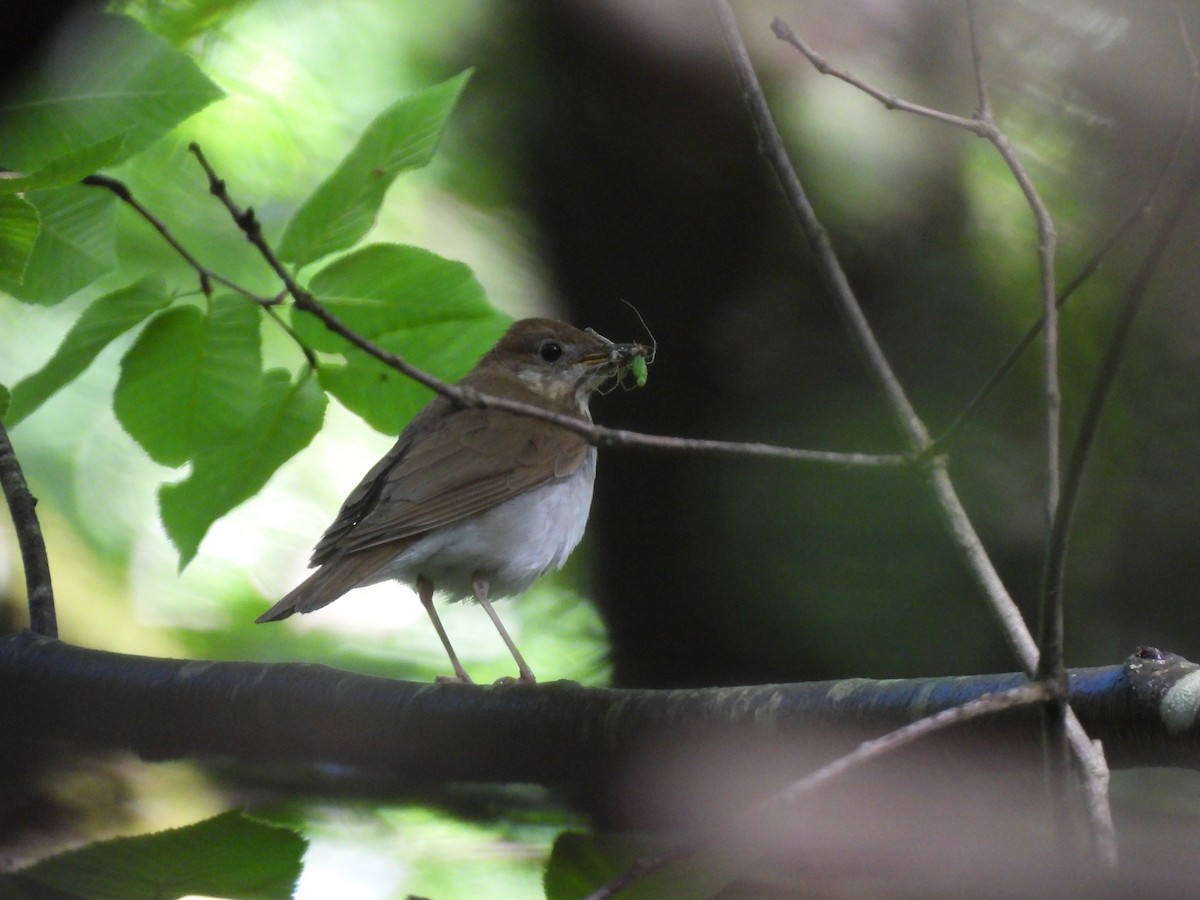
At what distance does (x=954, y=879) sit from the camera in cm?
76

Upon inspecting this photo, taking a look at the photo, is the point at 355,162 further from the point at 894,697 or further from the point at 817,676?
the point at 817,676

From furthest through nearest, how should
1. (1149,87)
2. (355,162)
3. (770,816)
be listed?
(1149,87), (355,162), (770,816)

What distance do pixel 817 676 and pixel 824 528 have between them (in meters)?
0.27

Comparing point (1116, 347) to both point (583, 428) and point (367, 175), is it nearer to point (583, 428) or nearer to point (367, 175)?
point (583, 428)

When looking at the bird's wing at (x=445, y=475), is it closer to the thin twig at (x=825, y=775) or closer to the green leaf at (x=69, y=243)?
the green leaf at (x=69, y=243)

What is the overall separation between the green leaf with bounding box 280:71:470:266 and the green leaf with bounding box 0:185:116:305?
0.25m

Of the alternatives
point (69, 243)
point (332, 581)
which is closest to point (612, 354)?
point (332, 581)

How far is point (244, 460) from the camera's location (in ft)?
5.00

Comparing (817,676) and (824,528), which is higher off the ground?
(824,528)

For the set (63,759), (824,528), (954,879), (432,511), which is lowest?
(954,879)

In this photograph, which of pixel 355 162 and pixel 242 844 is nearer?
pixel 242 844

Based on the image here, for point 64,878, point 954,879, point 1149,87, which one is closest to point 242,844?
point 64,878

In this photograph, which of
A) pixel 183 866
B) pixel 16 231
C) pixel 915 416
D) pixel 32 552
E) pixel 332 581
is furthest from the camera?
pixel 332 581

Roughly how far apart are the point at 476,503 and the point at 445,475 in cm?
9
